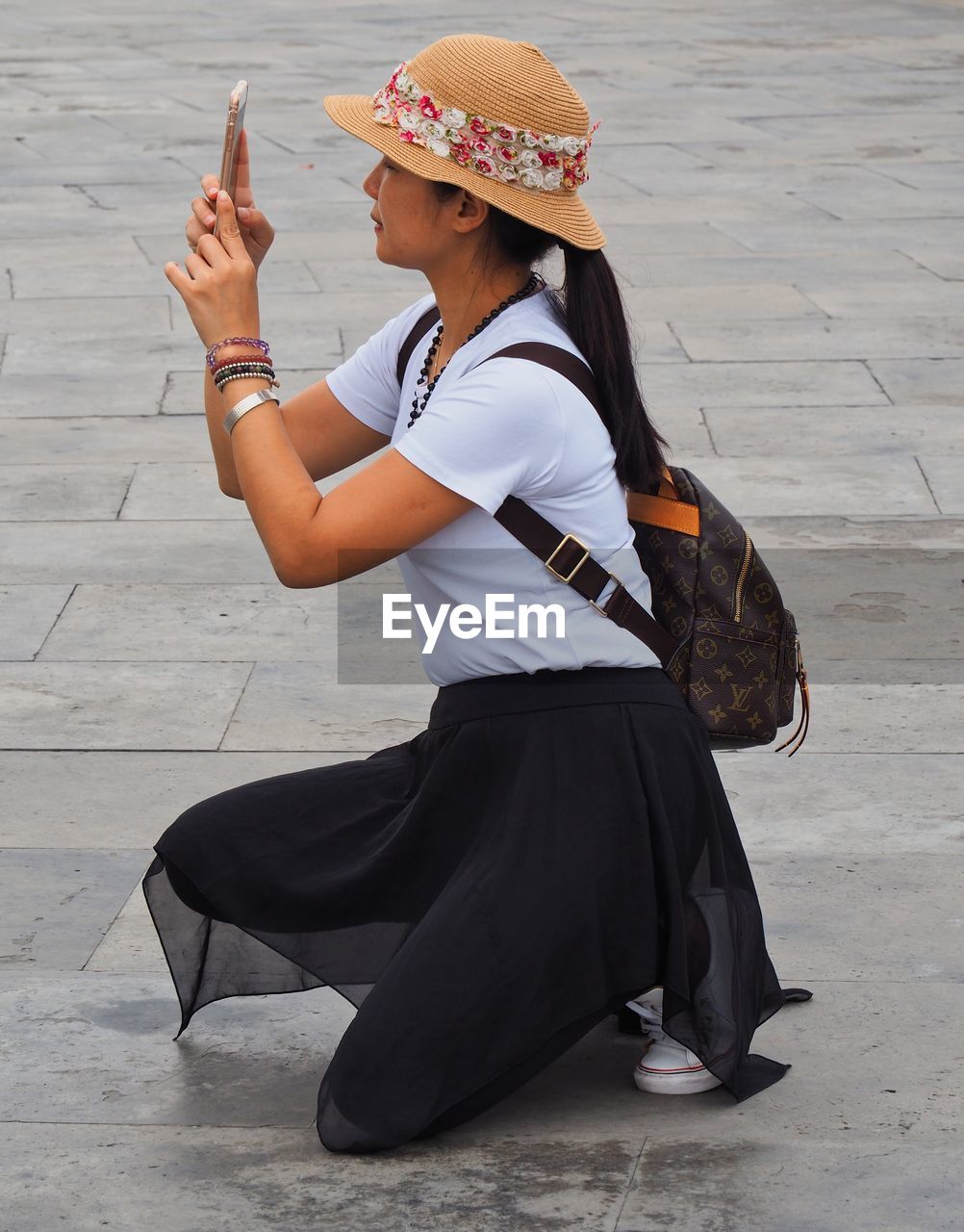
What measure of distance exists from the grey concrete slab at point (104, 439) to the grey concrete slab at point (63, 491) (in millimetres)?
117

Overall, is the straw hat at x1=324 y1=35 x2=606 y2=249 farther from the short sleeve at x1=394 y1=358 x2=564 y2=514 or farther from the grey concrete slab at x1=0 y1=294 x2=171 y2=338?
the grey concrete slab at x1=0 y1=294 x2=171 y2=338

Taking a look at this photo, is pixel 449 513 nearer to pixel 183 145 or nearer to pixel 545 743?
pixel 545 743

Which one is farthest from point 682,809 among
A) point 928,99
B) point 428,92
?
point 928,99

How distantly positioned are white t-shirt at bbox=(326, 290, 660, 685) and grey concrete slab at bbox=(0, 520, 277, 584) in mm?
→ 3111

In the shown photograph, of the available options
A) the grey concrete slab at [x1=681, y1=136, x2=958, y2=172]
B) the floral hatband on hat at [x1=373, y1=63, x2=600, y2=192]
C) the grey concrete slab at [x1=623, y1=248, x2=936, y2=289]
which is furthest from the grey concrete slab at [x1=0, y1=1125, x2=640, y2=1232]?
the grey concrete slab at [x1=681, y1=136, x2=958, y2=172]

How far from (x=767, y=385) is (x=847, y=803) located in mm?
3948

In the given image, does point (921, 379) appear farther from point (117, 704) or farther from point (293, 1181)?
point (293, 1181)

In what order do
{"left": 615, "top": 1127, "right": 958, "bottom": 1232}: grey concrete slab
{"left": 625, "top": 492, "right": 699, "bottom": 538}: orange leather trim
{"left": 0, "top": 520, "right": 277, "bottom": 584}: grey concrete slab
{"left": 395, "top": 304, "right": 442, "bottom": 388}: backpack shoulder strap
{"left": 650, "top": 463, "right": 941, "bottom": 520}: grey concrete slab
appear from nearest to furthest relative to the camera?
1. {"left": 615, "top": 1127, "right": 958, "bottom": 1232}: grey concrete slab
2. {"left": 625, "top": 492, "right": 699, "bottom": 538}: orange leather trim
3. {"left": 395, "top": 304, "right": 442, "bottom": 388}: backpack shoulder strap
4. {"left": 0, "top": 520, "right": 277, "bottom": 584}: grey concrete slab
5. {"left": 650, "top": 463, "right": 941, "bottom": 520}: grey concrete slab

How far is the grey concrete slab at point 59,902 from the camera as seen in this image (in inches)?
141

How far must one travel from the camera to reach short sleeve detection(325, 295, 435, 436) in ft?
10.5

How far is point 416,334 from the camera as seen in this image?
10.4 ft

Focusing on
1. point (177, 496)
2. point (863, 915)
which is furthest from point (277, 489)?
point (177, 496)

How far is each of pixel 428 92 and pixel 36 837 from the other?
80.5 inches

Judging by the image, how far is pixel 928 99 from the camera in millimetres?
15086
